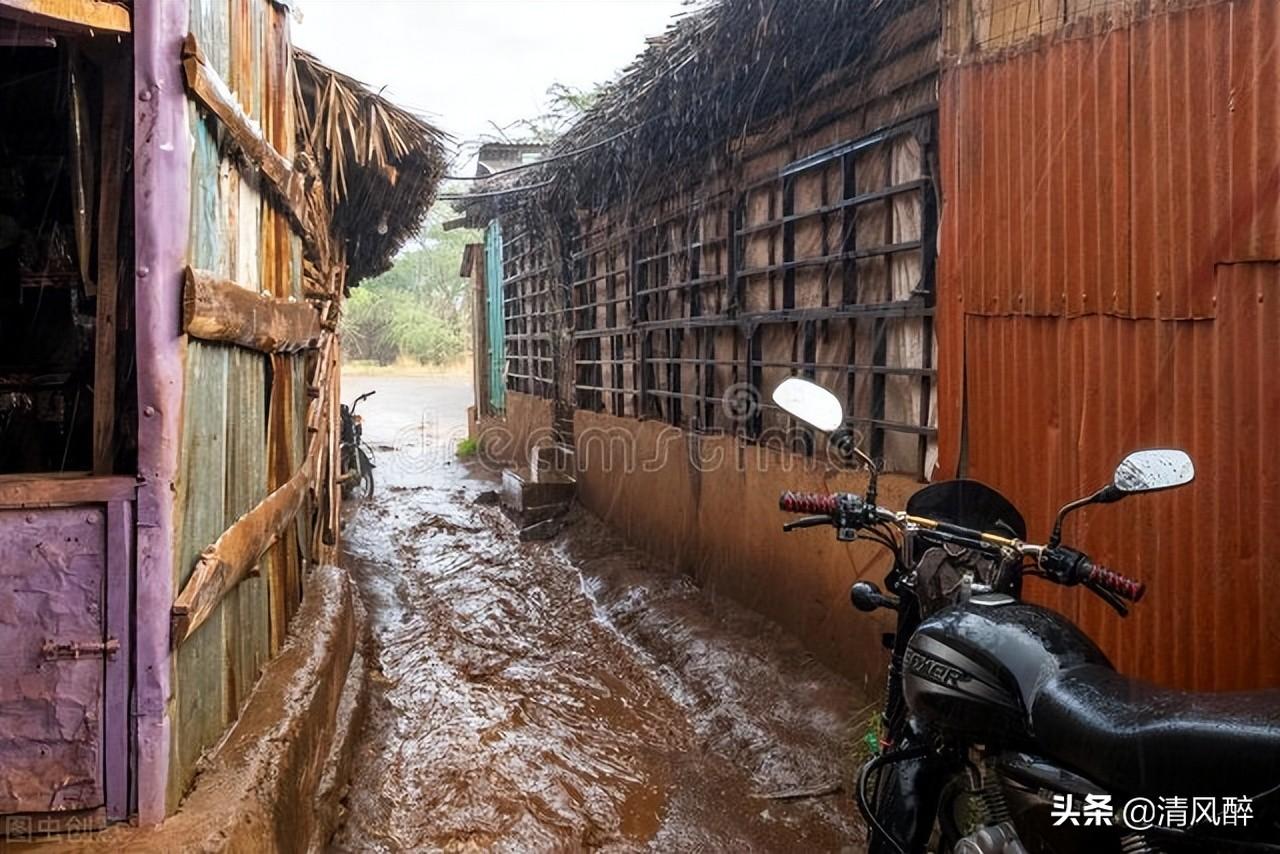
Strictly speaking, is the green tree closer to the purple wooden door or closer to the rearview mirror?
the purple wooden door

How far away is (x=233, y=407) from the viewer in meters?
3.07

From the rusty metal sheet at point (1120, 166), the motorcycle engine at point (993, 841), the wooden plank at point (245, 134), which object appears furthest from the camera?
the rusty metal sheet at point (1120, 166)

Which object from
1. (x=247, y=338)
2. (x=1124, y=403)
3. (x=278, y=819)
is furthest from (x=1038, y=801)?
(x=247, y=338)

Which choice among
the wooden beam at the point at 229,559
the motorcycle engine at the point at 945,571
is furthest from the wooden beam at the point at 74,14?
the motorcycle engine at the point at 945,571

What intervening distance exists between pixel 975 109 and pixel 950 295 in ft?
2.51

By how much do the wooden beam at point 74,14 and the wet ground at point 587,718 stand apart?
293 cm

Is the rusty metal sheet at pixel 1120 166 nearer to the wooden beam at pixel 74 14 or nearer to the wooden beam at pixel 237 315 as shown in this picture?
the wooden beam at pixel 237 315

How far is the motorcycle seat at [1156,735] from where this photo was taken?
5.01 ft

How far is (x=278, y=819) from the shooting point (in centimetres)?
267

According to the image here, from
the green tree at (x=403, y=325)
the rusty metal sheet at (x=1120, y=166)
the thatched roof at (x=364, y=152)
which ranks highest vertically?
the green tree at (x=403, y=325)

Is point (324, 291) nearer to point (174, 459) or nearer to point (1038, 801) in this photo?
point (174, 459)

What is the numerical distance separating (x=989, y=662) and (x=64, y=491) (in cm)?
225

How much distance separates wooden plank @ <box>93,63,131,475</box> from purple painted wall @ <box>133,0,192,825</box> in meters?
0.20

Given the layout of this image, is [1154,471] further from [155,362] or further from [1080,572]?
[155,362]
